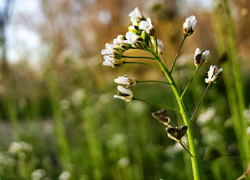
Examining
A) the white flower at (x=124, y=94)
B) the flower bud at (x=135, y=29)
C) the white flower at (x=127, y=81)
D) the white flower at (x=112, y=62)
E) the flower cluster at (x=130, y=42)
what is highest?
the flower bud at (x=135, y=29)

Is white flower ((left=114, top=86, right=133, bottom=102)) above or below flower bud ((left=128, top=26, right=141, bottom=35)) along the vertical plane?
below

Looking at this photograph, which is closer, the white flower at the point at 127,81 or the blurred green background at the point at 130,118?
the white flower at the point at 127,81

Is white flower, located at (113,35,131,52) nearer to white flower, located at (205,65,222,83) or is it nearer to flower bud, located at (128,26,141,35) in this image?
flower bud, located at (128,26,141,35)

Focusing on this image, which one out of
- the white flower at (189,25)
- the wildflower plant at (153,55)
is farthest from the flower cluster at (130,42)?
the white flower at (189,25)

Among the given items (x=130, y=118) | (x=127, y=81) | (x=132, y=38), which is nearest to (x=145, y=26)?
(x=132, y=38)

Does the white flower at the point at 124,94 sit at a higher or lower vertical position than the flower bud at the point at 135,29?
lower

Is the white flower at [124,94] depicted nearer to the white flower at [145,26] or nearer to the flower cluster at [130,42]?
the flower cluster at [130,42]

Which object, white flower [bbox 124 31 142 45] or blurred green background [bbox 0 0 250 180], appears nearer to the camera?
white flower [bbox 124 31 142 45]

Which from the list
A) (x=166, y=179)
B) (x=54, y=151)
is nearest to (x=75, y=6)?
(x=54, y=151)

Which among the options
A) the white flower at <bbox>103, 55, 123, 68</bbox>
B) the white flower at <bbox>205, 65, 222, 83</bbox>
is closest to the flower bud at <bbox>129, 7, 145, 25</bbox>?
the white flower at <bbox>103, 55, 123, 68</bbox>

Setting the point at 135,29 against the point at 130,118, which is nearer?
the point at 135,29

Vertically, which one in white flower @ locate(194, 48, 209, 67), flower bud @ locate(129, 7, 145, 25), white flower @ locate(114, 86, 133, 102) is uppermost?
flower bud @ locate(129, 7, 145, 25)

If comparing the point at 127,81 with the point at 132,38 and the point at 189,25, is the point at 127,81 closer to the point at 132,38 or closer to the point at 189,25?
the point at 132,38
